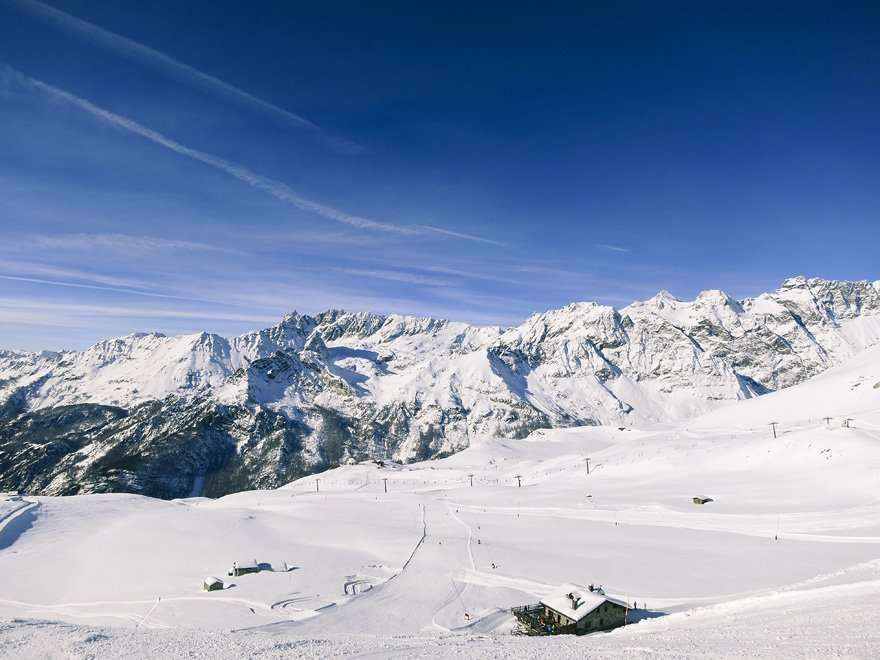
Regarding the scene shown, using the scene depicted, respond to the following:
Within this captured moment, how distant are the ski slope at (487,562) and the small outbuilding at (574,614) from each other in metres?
2.52

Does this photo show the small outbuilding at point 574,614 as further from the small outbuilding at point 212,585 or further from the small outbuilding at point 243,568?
the small outbuilding at point 243,568

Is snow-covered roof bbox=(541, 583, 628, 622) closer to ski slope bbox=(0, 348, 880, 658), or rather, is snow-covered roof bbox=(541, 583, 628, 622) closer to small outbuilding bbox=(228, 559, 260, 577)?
ski slope bbox=(0, 348, 880, 658)

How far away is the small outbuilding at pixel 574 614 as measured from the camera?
44031mm

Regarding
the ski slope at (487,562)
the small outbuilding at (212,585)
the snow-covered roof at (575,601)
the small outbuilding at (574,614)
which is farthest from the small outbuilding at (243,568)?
the snow-covered roof at (575,601)

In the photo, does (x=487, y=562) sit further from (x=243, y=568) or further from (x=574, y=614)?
(x=243, y=568)

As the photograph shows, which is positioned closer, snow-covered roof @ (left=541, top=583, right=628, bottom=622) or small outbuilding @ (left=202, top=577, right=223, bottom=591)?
snow-covered roof @ (left=541, top=583, right=628, bottom=622)

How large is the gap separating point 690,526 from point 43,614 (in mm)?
77626

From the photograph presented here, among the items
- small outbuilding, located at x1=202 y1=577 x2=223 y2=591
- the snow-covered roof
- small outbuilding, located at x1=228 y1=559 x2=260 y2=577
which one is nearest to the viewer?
the snow-covered roof

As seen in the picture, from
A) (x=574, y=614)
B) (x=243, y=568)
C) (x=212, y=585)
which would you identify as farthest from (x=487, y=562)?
(x=212, y=585)

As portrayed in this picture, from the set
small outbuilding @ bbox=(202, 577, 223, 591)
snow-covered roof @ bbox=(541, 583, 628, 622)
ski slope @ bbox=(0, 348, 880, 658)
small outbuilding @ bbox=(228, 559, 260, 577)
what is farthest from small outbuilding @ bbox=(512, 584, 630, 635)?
small outbuilding @ bbox=(228, 559, 260, 577)

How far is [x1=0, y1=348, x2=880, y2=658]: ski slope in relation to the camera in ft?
95.2

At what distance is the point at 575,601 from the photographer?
152 feet

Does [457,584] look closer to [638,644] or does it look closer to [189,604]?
[189,604]

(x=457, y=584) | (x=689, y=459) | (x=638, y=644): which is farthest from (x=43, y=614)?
(x=689, y=459)
